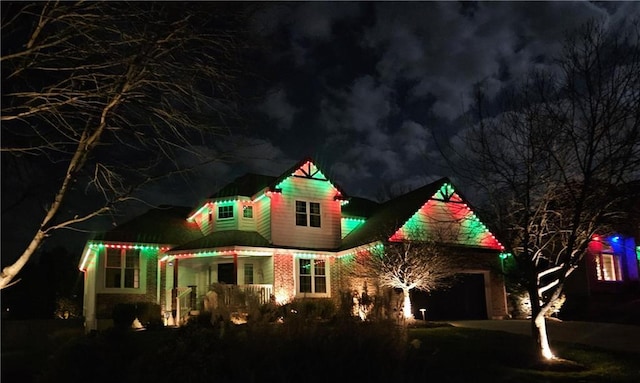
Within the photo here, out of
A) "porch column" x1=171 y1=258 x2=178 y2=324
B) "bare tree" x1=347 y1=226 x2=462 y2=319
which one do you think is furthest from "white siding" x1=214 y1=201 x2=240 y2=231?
"bare tree" x1=347 y1=226 x2=462 y2=319

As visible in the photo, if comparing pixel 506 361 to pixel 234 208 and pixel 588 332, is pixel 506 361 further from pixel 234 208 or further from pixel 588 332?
pixel 234 208

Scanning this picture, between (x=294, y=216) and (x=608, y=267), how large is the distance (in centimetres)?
1810

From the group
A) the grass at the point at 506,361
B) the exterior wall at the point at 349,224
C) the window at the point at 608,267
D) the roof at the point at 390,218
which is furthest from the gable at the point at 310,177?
the window at the point at 608,267

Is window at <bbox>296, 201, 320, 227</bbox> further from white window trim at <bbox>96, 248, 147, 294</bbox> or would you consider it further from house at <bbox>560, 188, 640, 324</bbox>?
house at <bbox>560, 188, 640, 324</bbox>

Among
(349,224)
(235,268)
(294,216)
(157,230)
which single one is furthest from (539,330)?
(157,230)

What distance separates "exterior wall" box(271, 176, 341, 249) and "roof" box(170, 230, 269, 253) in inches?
32.3

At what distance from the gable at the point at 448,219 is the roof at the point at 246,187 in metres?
6.35

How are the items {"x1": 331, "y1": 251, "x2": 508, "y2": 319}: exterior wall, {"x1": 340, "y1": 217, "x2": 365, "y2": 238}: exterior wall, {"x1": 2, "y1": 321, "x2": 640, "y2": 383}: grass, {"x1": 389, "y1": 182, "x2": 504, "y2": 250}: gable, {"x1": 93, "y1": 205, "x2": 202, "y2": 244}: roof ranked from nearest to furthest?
{"x1": 2, "y1": 321, "x2": 640, "y2": 383}: grass, {"x1": 389, "y1": 182, "x2": 504, "y2": 250}: gable, {"x1": 331, "y1": 251, "x2": 508, "y2": 319}: exterior wall, {"x1": 93, "y1": 205, "x2": 202, "y2": 244}: roof, {"x1": 340, "y1": 217, "x2": 365, "y2": 238}: exterior wall

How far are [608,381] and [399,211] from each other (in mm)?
13616

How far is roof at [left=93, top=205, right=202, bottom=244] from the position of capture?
24.7 m

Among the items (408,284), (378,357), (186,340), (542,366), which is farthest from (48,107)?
(408,284)

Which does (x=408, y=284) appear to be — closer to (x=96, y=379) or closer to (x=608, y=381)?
(x=608, y=381)

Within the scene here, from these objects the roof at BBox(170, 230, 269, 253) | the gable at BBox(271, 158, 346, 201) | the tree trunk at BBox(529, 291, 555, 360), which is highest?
the gable at BBox(271, 158, 346, 201)

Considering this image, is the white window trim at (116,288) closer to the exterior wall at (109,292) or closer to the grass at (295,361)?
the exterior wall at (109,292)
